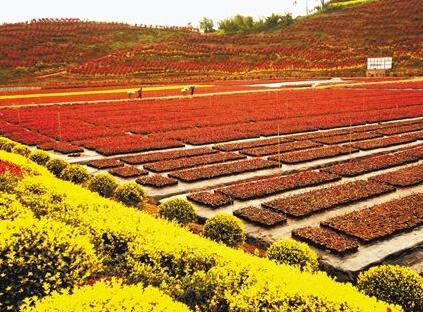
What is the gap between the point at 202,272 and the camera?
19.7ft

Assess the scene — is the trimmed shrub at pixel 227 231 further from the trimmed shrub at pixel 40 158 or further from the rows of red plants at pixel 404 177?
the trimmed shrub at pixel 40 158

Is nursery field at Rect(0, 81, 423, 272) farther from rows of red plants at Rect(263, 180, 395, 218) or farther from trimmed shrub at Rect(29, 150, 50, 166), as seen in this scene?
trimmed shrub at Rect(29, 150, 50, 166)

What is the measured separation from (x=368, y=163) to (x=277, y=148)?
4.37 meters

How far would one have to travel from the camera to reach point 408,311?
657 centimetres

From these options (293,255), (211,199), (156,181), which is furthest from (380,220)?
(156,181)

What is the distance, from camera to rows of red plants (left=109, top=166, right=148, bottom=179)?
623 inches

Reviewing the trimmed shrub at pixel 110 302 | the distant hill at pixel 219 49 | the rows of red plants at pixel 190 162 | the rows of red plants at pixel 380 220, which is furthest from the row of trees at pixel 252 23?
the trimmed shrub at pixel 110 302

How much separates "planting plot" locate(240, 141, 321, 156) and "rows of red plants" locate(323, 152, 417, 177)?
9.36 feet

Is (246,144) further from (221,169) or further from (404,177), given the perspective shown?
(404,177)

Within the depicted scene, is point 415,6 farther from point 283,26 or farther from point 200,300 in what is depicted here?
point 200,300

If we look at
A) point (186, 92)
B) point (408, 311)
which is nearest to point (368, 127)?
point (408, 311)

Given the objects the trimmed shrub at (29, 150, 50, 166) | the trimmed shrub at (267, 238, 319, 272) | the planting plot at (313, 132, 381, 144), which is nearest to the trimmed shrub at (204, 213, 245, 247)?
the trimmed shrub at (267, 238, 319, 272)

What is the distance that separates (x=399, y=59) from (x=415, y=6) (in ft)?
113

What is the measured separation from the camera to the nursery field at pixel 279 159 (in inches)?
416
